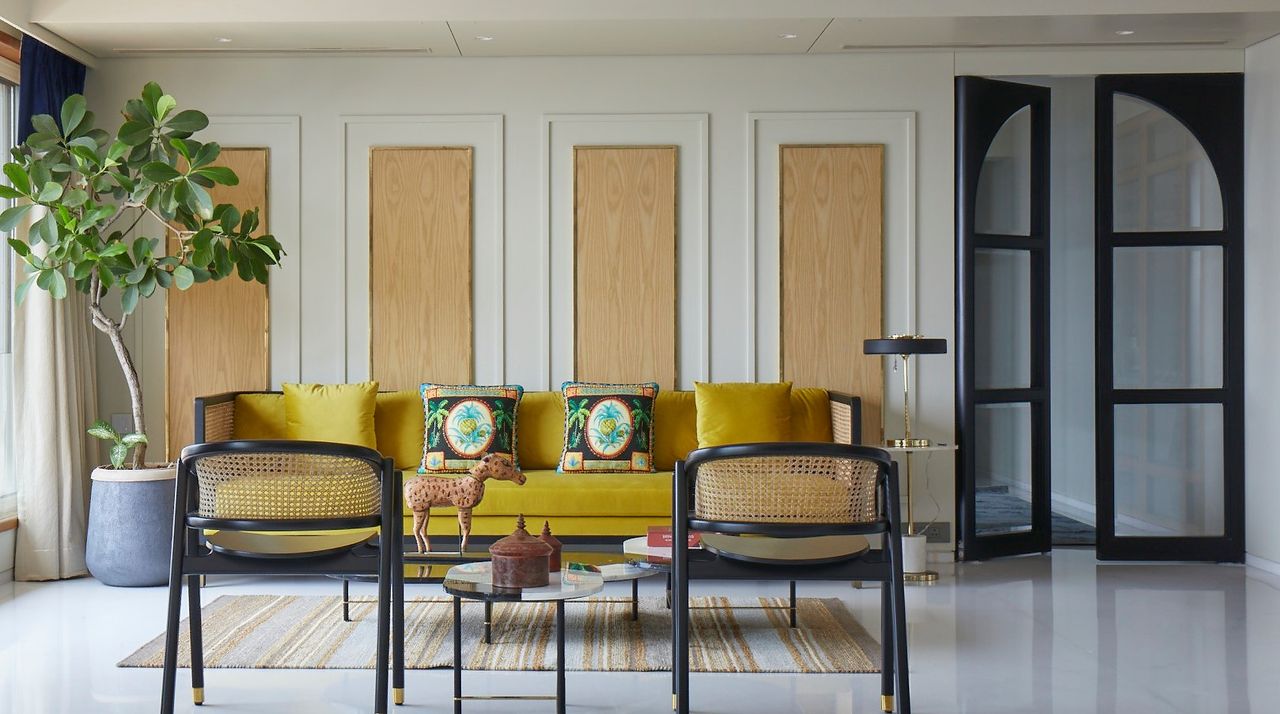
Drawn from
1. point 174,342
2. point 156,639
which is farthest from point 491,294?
point 156,639

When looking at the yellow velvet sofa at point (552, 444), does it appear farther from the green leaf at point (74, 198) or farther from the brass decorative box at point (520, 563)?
the brass decorative box at point (520, 563)

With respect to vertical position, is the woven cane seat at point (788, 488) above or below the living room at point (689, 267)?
below

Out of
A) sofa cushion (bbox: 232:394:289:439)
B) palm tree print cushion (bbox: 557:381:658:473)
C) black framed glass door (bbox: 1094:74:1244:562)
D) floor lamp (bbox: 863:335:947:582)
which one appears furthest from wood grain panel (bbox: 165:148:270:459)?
black framed glass door (bbox: 1094:74:1244:562)

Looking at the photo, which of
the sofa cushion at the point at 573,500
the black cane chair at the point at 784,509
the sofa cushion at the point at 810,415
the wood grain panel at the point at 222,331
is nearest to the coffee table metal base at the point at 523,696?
the black cane chair at the point at 784,509

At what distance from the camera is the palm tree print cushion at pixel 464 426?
516 centimetres

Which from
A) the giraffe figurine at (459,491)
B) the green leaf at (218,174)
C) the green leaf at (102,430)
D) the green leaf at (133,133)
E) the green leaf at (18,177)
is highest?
the green leaf at (133,133)

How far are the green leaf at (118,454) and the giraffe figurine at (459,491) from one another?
196 cm

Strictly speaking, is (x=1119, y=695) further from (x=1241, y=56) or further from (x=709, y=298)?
(x=1241, y=56)

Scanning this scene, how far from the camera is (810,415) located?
5.41 m

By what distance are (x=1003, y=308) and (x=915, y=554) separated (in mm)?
1490

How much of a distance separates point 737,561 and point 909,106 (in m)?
3.64

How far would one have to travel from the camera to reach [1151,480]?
5656mm

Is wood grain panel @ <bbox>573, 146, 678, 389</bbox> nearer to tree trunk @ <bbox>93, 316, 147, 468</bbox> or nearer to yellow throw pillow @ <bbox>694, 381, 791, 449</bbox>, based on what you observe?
yellow throw pillow @ <bbox>694, 381, 791, 449</bbox>

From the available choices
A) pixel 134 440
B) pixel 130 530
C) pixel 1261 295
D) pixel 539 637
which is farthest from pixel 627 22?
pixel 1261 295
